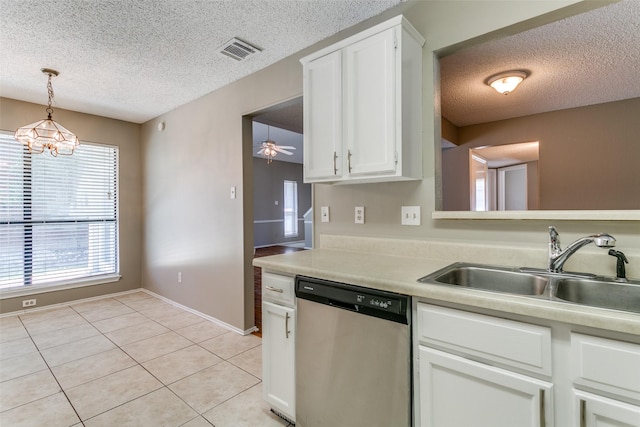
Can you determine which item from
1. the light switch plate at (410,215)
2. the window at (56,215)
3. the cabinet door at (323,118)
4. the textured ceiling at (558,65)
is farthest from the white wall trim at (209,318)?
the textured ceiling at (558,65)

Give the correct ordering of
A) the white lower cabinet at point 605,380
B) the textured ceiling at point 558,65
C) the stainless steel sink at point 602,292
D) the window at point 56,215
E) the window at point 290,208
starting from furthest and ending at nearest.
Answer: the window at point 290,208
the window at point 56,215
the textured ceiling at point 558,65
the stainless steel sink at point 602,292
the white lower cabinet at point 605,380

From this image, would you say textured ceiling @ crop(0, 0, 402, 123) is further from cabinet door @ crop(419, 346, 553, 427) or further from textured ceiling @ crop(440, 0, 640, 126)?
cabinet door @ crop(419, 346, 553, 427)

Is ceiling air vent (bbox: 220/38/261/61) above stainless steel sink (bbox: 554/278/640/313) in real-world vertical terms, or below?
above

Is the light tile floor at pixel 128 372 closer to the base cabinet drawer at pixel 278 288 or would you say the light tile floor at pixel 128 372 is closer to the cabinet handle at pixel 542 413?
the base cabinet drawer at pixel 278 288

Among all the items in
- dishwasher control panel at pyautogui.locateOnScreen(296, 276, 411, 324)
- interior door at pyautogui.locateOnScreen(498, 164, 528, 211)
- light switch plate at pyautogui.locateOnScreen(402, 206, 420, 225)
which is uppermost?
interior door at pyautogui.locateOnScreen(498, 164, 528, 211)

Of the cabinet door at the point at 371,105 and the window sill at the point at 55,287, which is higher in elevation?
the cabinet door at the point at 371,105

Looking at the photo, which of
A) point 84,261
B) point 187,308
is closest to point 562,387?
point 187,308

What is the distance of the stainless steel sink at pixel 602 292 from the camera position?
118cm

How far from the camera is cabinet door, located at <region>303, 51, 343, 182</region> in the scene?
184 cm

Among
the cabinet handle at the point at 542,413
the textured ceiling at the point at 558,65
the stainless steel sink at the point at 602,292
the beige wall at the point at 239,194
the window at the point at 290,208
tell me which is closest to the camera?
the cabinet handle at the point at 542,413

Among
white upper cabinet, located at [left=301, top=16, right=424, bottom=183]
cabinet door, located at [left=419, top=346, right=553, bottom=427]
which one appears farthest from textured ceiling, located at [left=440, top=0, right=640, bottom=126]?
cabinet door, located at [left=419, top=346, right=553, bottom=427]

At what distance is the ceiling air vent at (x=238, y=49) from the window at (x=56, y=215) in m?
2.87

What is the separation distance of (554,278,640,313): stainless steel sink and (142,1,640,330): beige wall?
248mm

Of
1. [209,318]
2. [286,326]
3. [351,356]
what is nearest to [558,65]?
[351,356]
